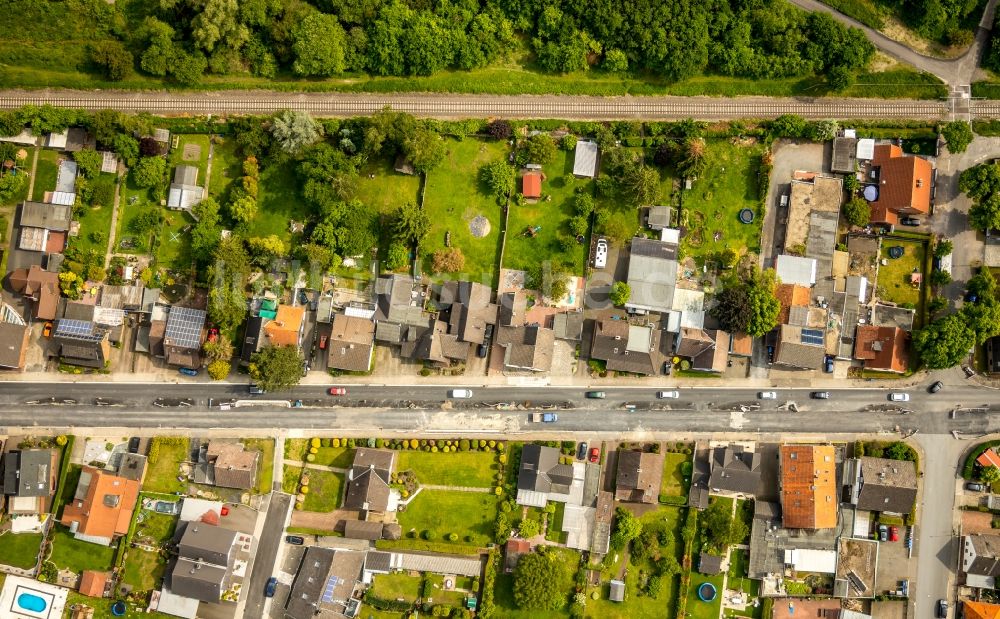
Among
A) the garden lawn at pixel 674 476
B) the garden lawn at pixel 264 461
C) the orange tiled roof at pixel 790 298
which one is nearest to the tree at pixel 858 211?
the orange tiled roof at pixel 790 298

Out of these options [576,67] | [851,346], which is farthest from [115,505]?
[851,346]

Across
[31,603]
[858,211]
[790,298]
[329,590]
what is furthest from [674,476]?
[31,603]

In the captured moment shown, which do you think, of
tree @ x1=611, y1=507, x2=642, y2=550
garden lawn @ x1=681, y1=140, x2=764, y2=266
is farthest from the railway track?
tree @ x1=611, y1=507, x2=642, y2=550

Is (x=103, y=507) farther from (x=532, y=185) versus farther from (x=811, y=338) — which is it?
(x=811, y=338)

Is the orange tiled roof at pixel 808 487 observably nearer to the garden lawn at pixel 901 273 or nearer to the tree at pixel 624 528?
the tree at pixel 624 528

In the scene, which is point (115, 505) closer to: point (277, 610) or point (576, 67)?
→ point (277, 610)
